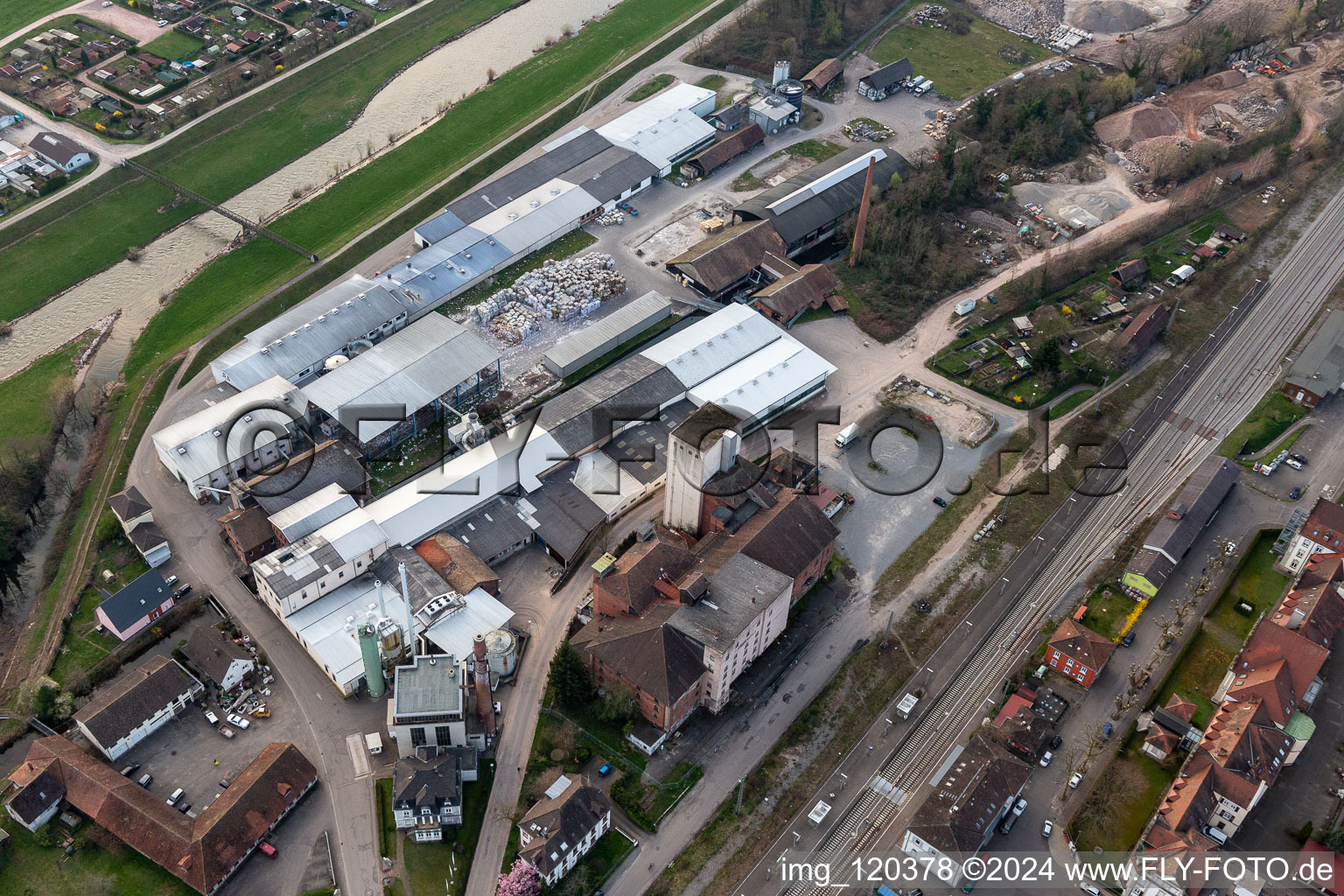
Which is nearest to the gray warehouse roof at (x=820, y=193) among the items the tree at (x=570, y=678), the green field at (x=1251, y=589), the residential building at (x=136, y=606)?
the green field at (x=1251, y=589)

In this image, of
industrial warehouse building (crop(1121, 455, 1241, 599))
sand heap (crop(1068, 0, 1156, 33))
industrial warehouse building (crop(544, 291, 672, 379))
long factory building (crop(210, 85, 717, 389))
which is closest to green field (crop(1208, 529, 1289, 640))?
industrial warehouse building (crop(1121, 455, 1241, 599))

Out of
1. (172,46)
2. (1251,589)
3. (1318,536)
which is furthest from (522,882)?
(172,46)

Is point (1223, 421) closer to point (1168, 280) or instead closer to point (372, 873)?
point (1168, 280)

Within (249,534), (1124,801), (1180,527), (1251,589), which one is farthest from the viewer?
(1180,527)

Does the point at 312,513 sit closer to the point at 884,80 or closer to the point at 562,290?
the point at 562,290

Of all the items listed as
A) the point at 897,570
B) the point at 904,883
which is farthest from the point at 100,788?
the point at 897,570

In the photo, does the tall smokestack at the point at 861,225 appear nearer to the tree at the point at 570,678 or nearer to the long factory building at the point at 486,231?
the long factory building at the point at 486,231
